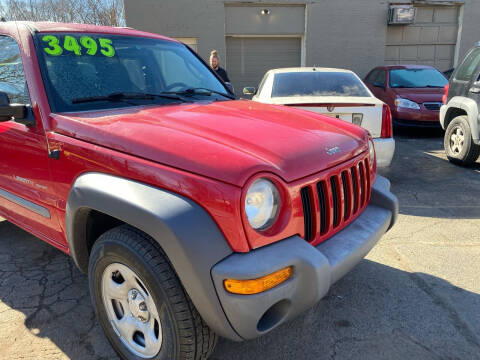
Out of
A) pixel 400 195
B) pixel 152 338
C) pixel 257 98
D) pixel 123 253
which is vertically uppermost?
pixel 257 98

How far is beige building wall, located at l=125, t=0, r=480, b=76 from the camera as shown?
1253cm

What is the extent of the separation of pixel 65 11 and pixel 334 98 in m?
23.7

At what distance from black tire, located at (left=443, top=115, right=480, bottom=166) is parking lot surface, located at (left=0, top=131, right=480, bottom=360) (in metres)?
2.13

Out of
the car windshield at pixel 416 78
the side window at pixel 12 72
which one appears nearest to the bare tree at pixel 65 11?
the car windshield at pixel 416 78

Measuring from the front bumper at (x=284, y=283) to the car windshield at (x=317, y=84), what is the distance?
138 inches

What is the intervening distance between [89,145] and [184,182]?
26.6 inches

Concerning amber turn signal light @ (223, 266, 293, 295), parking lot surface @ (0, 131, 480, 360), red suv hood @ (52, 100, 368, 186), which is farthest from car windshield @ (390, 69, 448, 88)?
amber turn signal light @ (223, 266, 293, 295)

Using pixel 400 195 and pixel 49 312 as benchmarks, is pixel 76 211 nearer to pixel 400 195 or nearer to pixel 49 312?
pixel 49 312

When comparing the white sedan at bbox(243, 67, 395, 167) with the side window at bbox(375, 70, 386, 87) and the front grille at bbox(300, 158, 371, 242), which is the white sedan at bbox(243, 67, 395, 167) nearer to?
the front grille at bbox(300, 158, 371, 242)

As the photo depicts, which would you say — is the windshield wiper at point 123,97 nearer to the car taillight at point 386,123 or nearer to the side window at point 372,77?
the car taillight at point 386,123

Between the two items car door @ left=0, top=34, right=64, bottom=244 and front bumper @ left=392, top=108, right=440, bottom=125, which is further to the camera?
front bumper @ left=392, top=108, right=440, bottom=125

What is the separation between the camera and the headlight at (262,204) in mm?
1729

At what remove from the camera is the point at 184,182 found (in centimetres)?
172

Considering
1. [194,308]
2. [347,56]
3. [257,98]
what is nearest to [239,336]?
[194,308]
